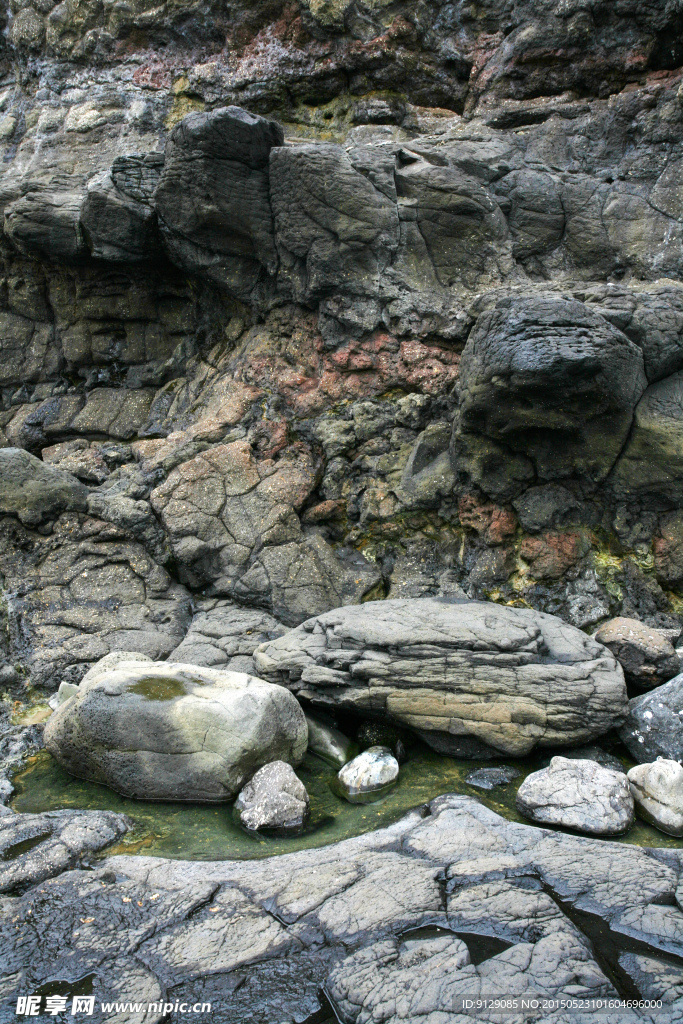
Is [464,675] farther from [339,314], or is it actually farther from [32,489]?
[32,489]

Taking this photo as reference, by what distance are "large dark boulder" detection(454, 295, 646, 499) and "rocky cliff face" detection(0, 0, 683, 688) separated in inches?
0.8

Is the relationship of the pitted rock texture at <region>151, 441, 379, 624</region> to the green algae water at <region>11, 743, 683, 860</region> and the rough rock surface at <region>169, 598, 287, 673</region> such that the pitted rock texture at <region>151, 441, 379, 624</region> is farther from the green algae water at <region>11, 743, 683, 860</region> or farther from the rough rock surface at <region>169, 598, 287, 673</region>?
the green algae water at <region>11, 743, 683, 860</region>

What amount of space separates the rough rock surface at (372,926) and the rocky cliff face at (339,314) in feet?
7.13

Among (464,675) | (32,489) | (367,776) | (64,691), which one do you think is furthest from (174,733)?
(32,489)

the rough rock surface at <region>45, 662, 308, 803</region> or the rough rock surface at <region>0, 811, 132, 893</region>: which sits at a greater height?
the rough rock surface at <region>45, 662, 308, 803</region>

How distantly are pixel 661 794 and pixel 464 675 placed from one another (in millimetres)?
1125

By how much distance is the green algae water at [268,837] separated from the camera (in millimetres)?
3227

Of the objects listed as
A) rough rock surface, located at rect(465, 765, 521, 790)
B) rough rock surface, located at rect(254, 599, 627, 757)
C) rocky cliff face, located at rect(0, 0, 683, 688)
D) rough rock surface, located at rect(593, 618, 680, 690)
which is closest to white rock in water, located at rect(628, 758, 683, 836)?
rough rock surface, located at rect(254, 599, 627, 757)

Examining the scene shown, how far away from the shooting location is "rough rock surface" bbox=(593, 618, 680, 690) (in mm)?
4242

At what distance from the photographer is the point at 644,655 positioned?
426 centimetres

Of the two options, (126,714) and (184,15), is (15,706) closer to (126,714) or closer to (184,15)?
(126,714)

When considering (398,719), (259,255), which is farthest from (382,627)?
(259,255)

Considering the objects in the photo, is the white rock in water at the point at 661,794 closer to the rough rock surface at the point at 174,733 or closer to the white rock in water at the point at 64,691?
the rough rock surface at the point at 174,733

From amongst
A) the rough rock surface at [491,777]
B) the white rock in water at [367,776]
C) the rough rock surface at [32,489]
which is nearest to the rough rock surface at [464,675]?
the rough rock surface at [491,777]
